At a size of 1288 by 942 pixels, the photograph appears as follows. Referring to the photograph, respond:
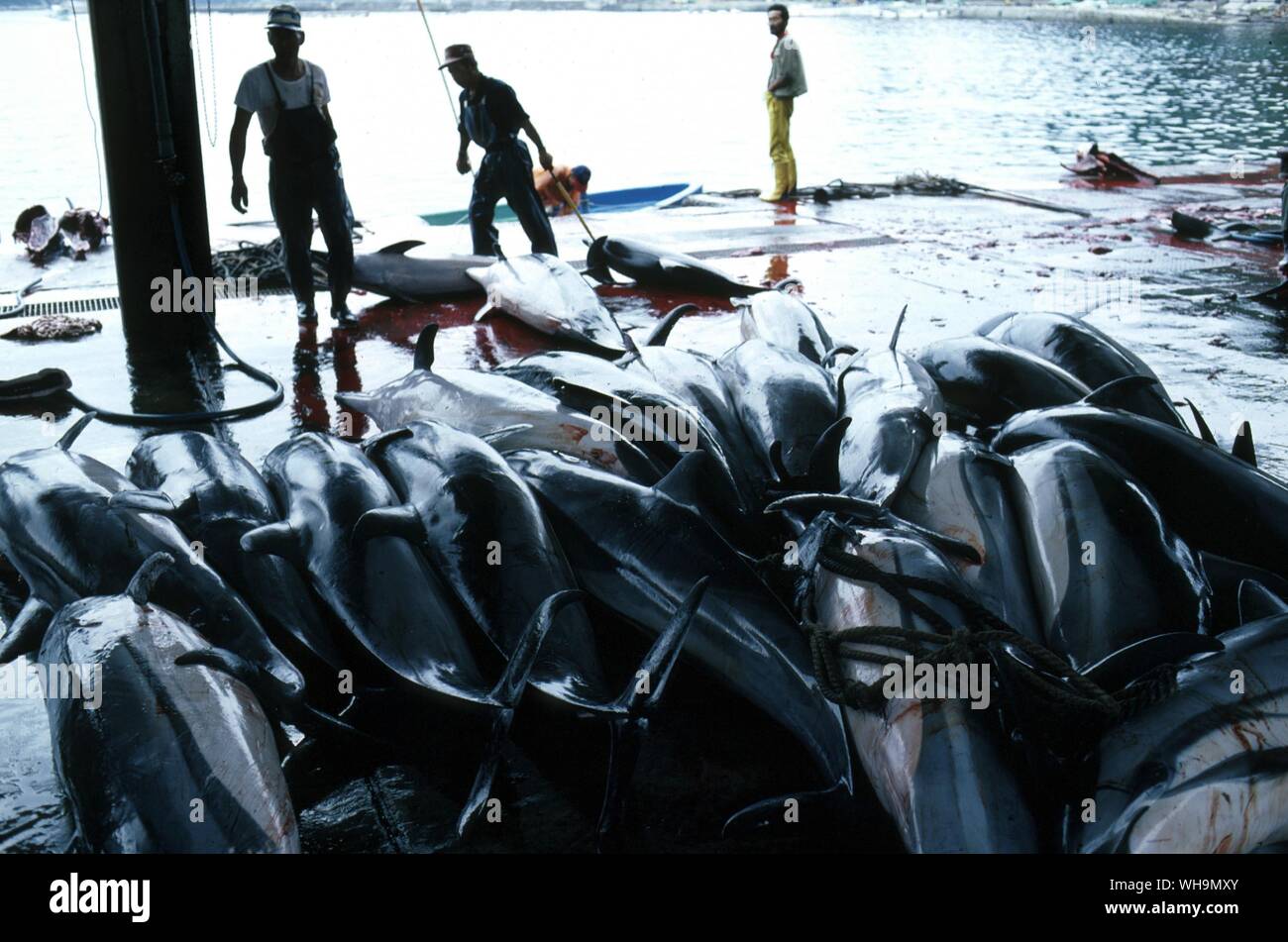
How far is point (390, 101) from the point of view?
57344mm

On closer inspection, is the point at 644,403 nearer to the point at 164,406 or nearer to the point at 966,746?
the point at 966,746

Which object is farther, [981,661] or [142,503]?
[142,503]

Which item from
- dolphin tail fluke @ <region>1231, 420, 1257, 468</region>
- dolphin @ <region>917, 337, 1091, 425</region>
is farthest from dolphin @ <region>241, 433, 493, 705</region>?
dolphin tail fluke @ <region>1231, 420, 1257, 468</region>

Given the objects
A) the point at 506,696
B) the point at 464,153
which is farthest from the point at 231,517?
the point at 464,153

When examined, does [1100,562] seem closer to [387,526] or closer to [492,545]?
[492,545]

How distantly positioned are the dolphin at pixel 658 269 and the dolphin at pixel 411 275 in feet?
3.20

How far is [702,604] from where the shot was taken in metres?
3.45

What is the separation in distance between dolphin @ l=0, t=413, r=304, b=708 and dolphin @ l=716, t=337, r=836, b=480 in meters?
2.10

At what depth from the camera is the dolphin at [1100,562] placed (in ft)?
10.9

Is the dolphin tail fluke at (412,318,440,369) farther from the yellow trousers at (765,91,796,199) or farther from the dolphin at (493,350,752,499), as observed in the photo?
the yellow trousers at (765,91,796,199)

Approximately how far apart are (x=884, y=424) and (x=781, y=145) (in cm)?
1154

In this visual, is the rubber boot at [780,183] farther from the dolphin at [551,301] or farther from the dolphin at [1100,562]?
the dolphin at [1100,562]

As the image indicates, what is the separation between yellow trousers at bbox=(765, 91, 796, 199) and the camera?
1484 cm
